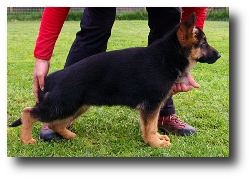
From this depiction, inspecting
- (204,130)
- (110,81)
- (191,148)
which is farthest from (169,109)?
(110,81)

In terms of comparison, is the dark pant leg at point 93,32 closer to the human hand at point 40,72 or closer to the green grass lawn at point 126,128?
the human hand at point 40,72

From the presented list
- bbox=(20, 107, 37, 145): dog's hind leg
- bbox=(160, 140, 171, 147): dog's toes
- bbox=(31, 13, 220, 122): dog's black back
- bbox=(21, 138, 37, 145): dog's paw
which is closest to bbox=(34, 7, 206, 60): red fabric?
bbox=(31, 13, 220, 122): dog's black back

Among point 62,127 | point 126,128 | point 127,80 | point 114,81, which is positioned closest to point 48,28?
point 114,81

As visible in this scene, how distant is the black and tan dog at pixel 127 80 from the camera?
279cm

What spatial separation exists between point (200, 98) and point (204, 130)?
128 centimetres

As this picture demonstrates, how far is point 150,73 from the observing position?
9.27ft

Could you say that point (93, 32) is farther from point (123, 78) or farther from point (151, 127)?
point (151, 127)

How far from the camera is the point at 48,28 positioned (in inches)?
112

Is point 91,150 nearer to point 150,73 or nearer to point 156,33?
point 150,73

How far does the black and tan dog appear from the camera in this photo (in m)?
2.79

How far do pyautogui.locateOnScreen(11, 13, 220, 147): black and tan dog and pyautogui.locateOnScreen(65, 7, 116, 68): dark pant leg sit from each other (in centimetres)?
43

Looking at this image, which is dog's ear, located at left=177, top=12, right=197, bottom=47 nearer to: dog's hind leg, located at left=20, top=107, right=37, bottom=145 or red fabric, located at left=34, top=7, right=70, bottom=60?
red fabric, located at left=34, top=7, right=70, bottom=60

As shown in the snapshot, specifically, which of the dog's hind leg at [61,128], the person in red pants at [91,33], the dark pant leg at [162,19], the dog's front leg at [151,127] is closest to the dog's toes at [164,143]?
the dog's front leg at [151,127]
